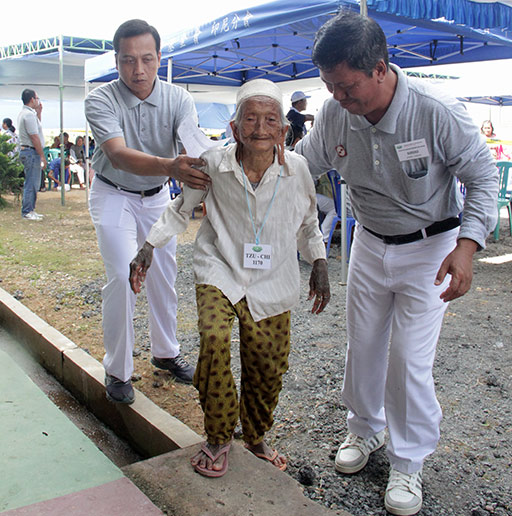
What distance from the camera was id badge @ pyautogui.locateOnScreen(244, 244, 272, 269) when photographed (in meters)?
2.60

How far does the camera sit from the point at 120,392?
3.42m

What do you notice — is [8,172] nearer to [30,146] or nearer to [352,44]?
[30,146]

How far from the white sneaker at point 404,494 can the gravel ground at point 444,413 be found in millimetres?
71

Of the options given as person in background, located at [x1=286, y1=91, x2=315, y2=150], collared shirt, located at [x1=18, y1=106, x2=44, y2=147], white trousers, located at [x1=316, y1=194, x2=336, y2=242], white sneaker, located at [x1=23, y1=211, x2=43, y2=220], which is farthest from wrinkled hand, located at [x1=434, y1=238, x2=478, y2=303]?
white sneaker, located at [x1=23, y1=211, x2=43, y2=220]

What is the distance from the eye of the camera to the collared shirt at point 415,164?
2.37 meters

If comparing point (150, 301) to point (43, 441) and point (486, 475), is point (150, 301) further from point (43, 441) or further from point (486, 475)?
point (486, 475)

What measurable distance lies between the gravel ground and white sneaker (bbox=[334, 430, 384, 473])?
0.16 ft

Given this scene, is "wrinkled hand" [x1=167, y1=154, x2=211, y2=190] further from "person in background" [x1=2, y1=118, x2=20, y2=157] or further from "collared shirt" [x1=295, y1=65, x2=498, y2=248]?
"person in background" [x1=2, y1=118, x2=20, y2=157]

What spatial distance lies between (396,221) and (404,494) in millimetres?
1219

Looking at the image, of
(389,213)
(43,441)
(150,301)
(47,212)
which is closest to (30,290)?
(150,301)

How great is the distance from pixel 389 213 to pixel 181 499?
155 cm

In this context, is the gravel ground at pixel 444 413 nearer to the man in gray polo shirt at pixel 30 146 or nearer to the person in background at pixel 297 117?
the person in background at pixel 297 117

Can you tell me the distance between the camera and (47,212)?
13.2 meters

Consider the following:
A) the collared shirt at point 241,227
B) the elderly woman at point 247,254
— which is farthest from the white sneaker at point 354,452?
the collared shirt at point 241,227
